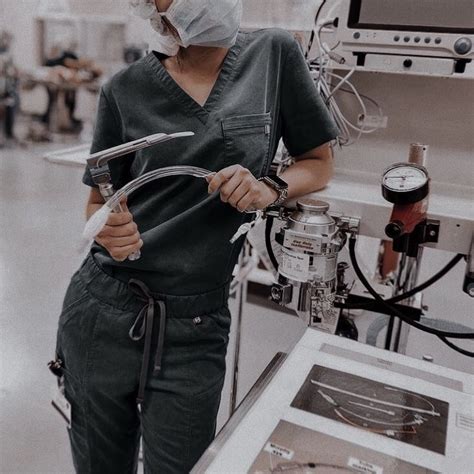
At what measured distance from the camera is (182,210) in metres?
0.96

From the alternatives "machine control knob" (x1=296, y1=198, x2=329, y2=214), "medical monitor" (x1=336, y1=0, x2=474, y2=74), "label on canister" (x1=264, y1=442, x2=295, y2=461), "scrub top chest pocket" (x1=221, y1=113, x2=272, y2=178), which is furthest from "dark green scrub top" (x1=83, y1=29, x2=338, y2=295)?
"label on canister" (x1=264, y1=442, x2=295, y2=461)

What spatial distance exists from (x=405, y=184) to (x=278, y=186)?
199 mm

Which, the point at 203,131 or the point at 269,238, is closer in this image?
the point at 203,131

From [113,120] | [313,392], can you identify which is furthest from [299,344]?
[113,120]

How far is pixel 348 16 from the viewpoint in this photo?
1.15 m

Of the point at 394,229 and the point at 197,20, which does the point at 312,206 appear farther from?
the point at 197,20

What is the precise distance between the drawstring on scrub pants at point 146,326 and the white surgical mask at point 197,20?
425 millimetres

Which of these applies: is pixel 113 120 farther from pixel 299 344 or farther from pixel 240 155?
pixel 299 344

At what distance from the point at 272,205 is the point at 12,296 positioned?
234cm

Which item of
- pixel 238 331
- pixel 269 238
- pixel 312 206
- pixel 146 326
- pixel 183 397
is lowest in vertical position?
pixel 238 331

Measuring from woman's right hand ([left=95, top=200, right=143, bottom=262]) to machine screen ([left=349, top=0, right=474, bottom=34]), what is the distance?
651 millimetres

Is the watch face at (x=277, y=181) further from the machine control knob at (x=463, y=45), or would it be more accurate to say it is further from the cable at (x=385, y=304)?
the machine control knob at (x=463, y=45)

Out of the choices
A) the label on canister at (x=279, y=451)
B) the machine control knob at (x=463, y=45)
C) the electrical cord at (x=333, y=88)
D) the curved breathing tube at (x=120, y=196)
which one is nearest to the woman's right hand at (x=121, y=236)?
the curved breathing tube at (x=120, y=196)

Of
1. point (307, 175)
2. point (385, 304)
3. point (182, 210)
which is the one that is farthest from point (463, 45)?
point (182, 210)
